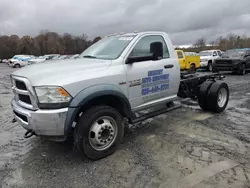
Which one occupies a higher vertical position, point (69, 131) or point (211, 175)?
point (69, 131)

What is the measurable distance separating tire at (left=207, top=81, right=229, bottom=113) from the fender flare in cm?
313

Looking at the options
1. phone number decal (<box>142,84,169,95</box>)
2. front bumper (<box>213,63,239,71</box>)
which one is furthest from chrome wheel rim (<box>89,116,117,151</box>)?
front bumper (<box>213,63,239,71</box>)

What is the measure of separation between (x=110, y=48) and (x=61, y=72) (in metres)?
1.39

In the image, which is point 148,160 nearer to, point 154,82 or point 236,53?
point 154,82

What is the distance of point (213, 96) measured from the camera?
610cm

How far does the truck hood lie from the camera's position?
343cm

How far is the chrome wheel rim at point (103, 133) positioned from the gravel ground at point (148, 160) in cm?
26

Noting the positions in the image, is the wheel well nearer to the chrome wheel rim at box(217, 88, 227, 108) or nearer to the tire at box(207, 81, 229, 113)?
the tire at box(207, 81, 229, 113)

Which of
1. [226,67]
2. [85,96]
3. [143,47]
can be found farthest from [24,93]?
[226,67]

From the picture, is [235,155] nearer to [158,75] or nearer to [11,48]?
[158,75]

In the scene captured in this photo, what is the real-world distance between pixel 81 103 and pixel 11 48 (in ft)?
276

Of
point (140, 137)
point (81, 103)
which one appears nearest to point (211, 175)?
point (140, 137)

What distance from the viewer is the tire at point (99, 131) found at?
365cm

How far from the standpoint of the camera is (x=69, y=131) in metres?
3.55
